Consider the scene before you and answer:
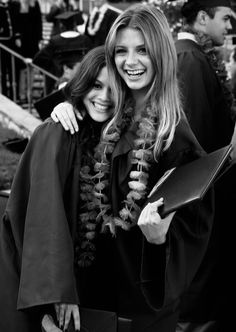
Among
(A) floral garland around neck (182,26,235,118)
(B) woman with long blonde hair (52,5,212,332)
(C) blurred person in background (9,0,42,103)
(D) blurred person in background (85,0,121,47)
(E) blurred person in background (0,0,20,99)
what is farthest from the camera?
(C) blurred person in background (9,0,42,103)

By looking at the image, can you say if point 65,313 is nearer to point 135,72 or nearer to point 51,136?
point 51,136

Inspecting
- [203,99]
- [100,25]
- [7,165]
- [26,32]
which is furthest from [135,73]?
[26,32]

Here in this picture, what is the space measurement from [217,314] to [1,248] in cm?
191

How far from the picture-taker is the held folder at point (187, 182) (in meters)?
2.24

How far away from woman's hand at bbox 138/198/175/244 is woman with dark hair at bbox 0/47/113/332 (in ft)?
1.13

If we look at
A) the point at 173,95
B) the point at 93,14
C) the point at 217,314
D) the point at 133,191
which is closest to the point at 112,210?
the point at 133,191

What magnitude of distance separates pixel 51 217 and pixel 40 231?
7 cm

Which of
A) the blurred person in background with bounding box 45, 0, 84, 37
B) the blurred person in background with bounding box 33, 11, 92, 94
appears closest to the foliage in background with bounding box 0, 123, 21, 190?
the blurred person in background with bounding box 33, 11, 92, 94

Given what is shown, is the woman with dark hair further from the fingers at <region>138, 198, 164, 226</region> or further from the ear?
the ear

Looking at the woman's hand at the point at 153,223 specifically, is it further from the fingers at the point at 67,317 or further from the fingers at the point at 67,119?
the fingers at the point at 67,119

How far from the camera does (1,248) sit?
267 centimetres

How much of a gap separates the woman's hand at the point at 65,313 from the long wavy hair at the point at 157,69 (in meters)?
0.70

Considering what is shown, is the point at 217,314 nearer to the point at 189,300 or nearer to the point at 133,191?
the point at 189,300

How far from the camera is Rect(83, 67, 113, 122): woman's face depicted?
2.76 meters
